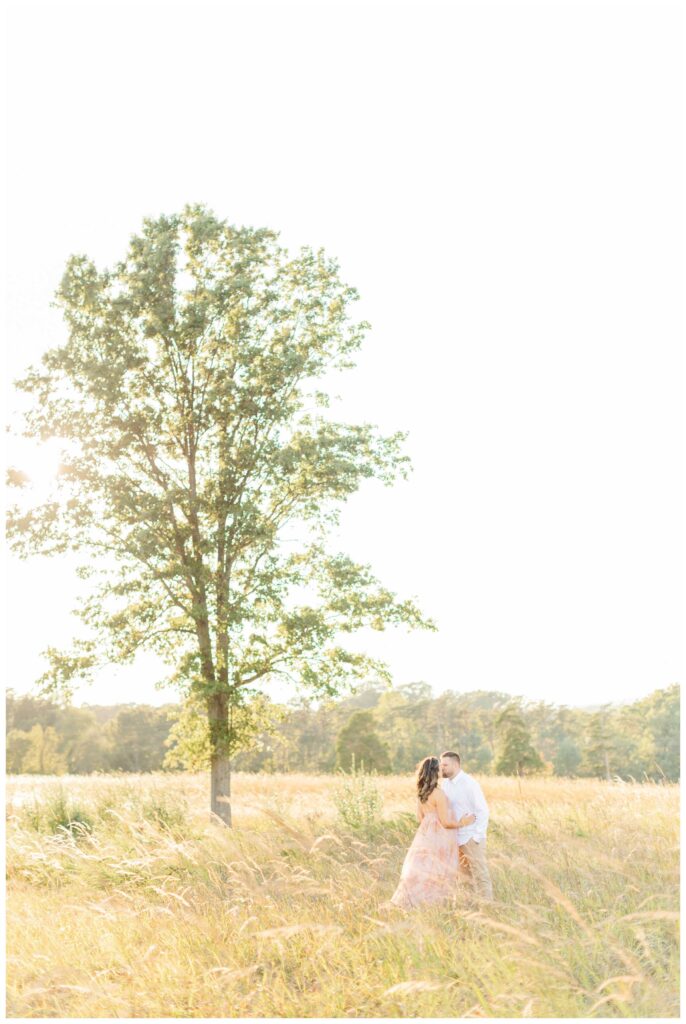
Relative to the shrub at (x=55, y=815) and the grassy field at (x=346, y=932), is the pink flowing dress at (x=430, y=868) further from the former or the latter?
the shrub at (x=55, y=815)

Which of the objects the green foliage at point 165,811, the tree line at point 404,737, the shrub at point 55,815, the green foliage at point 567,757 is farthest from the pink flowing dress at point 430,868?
the green foliage at point 567,757

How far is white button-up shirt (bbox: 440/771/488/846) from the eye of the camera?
876 cm

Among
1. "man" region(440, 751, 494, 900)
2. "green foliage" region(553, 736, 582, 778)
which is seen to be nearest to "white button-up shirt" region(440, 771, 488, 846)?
"man" region(440, 751, 494, 900)

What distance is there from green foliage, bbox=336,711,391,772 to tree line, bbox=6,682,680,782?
55mm

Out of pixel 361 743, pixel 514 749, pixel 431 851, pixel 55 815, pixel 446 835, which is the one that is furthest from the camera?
pixel 514 749

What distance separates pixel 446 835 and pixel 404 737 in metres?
49.4

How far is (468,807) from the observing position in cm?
880

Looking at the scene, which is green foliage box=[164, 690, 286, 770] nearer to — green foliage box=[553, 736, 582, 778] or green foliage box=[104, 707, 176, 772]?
green foliage box=[104, 707, 176, 772]

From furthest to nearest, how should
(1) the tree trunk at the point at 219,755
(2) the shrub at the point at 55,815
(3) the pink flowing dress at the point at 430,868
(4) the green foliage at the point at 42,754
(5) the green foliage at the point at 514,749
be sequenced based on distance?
(4) the green foliage at the point at 42,754
(5) the green foliage at the point at 514,749
(2) the shrub at the point at 55,815
(1) the tree trunk at the point at 219,755
(3) the pink flowing dress at the point at 430,868

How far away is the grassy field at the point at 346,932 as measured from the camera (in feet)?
19.8

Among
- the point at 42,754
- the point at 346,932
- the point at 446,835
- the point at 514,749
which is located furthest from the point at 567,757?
the point at 346,932

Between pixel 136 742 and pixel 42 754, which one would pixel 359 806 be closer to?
pixel 136 742

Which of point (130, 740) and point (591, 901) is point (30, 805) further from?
point (130, 740)

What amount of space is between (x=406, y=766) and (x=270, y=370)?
39848mm
